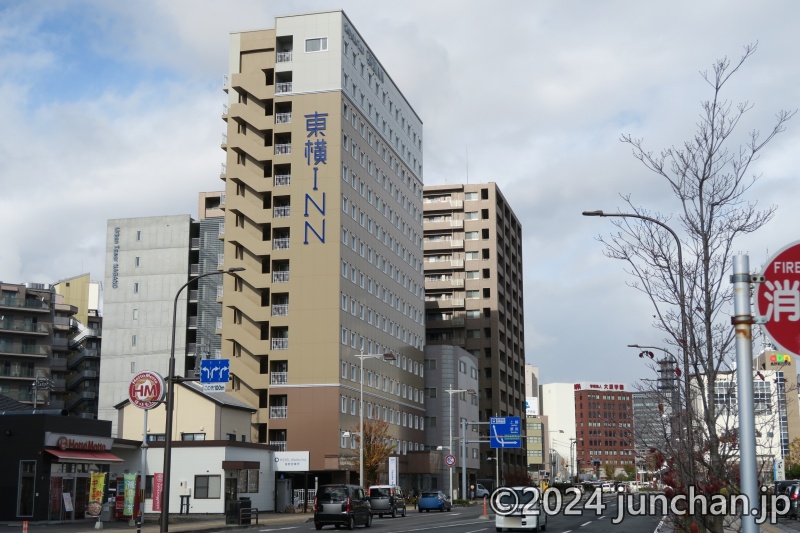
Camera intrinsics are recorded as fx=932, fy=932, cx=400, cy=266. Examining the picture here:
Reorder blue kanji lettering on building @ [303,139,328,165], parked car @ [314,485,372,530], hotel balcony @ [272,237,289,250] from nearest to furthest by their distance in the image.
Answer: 1. parked car @ [314,485,372,530]
2. hotel balcony @ [272,237,289,250]
3. blue kanji lettering on building @ [303,139,328,165]

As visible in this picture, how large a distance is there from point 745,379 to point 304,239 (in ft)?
254

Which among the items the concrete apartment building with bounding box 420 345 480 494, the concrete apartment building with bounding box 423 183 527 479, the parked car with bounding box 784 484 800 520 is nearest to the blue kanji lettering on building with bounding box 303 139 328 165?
the concrete apartment building with bounding box 420 345 480 494

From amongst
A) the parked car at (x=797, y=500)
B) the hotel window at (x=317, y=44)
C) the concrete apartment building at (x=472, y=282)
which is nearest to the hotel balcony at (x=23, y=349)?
the hotel window at (x=317, y=44)

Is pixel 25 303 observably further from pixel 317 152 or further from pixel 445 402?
pixel 445 402

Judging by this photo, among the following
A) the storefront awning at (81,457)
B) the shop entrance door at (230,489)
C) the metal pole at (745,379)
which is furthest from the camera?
the shop entrance door at (230,489)

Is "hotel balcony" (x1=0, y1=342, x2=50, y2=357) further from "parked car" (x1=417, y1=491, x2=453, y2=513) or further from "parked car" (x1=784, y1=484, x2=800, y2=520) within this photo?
"parked car" (x1=784, y1=484, x2=800, y2=520)

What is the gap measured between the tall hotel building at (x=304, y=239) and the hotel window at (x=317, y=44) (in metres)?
0.09

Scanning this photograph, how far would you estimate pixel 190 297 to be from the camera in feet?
339

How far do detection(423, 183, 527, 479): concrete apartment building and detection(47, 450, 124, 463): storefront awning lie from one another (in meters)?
89.4

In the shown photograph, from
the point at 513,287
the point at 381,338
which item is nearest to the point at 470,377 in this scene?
the point at 381,338

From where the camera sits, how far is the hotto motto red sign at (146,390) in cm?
3969

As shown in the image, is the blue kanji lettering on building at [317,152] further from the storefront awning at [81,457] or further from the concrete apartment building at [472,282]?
the concrete apartment building at [472,282]

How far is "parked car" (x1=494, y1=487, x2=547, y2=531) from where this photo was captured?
35812 mm

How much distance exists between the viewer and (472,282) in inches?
5463
